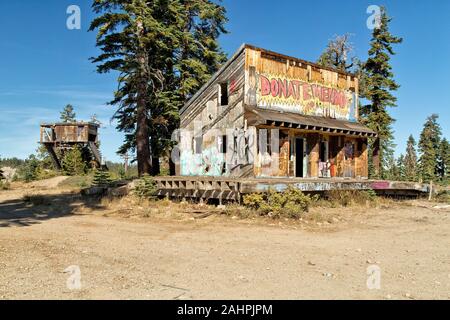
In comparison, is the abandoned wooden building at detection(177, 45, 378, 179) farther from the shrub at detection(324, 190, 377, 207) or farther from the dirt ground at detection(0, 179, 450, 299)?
the dirt ground at detection(0, 179, 450, 299)

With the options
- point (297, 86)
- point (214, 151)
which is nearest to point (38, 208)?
point (214, 151)

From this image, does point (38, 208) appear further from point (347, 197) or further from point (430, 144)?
point (430, 144)

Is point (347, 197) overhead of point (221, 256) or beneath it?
overhead

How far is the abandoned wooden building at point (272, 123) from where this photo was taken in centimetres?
1859

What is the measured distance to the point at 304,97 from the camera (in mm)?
21328

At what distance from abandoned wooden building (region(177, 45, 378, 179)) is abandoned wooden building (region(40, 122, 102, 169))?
1829 cm

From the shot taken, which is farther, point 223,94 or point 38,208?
point 223,94

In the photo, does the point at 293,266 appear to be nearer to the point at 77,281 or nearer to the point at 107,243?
the point at 77,281

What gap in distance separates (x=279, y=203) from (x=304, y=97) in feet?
34.4

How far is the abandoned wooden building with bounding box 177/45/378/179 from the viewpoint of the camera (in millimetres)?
18594

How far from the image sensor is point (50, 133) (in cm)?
3800

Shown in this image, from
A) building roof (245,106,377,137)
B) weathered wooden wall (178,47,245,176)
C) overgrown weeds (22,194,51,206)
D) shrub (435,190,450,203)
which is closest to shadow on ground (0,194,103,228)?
overgrown weeds (22,194,51,206)
